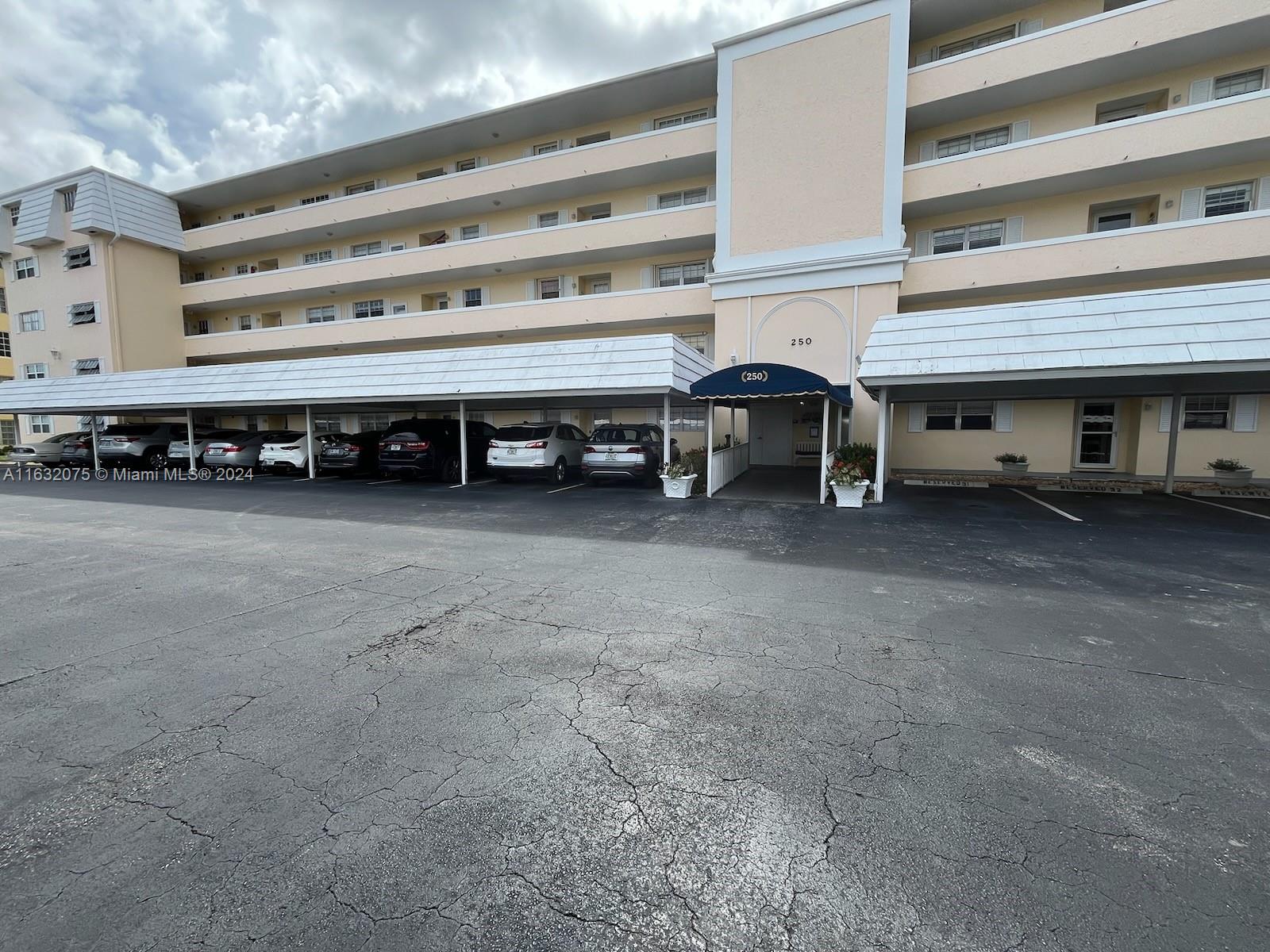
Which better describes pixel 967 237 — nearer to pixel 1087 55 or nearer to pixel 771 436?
pixel 1087 55

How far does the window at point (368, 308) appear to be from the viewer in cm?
2552

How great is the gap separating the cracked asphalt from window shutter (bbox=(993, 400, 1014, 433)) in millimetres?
11244

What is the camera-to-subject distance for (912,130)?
16984 mm

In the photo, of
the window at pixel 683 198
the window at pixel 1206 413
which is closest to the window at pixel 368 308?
the window at pixel 683 198

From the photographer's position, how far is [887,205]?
1536 cm

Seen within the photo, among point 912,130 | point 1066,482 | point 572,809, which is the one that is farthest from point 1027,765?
point 912,130

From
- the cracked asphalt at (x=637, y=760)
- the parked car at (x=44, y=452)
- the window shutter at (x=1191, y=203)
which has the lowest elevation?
the cracked asphalt at (x=637, y=760)

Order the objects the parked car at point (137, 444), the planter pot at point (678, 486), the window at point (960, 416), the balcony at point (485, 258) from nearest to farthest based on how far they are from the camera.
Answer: the planter pot at point (678, 486) → the window at point (960, 416) → the balcony at point (485, 258) → the parked car at point (137, 444)

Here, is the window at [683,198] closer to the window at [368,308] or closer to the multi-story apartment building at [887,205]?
the multi-story apartment building at [887,205]

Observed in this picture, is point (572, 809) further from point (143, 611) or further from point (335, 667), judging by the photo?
point (143, 611)

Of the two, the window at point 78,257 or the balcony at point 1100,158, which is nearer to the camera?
the balcony at point 1100,158

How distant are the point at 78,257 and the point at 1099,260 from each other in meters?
40.6

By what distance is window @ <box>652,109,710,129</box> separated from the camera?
768 inches

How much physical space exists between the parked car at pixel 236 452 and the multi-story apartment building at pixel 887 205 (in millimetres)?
6500
